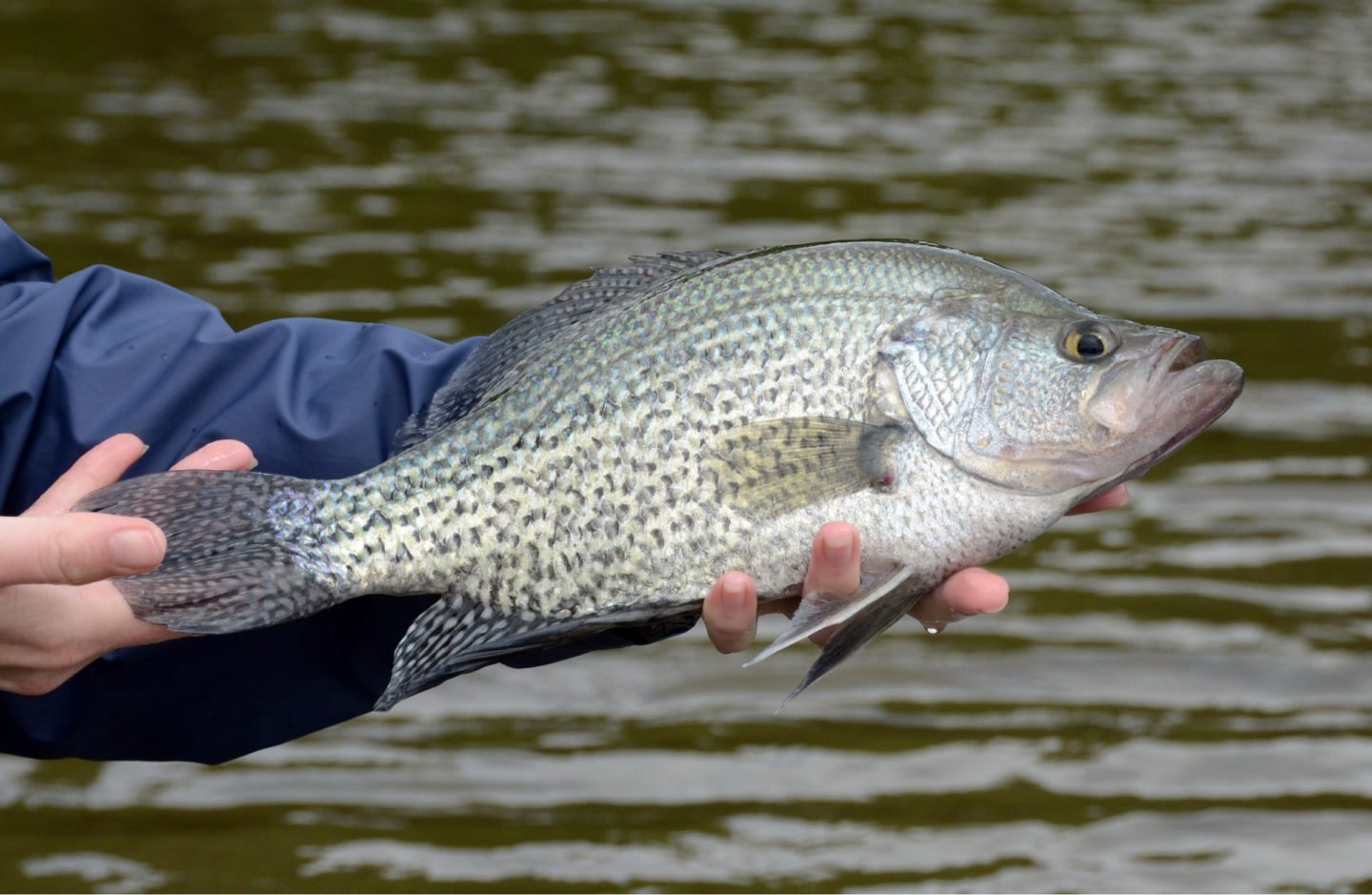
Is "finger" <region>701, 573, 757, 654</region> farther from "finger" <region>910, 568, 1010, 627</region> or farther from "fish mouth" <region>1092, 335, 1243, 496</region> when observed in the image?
"fish mouth" <region>1092, 335, 1243, 496</region>

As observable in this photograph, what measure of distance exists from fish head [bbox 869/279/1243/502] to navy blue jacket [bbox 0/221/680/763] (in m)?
0.87

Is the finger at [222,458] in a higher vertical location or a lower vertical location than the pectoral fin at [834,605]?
higher

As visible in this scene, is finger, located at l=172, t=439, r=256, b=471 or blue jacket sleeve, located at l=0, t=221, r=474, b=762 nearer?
finger, located at l=172, t=439, r=256, b=471

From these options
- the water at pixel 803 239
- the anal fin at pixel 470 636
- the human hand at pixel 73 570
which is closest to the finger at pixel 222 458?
the human hand at pixel 73 570

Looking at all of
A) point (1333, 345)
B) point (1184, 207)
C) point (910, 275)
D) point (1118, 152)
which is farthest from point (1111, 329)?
point (1118, 152)

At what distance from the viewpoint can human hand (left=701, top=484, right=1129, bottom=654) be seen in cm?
357

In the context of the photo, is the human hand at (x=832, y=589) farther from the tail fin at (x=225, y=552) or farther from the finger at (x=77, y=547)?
the finger at (x=77, y=547)

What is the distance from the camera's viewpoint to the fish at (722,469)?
3.65 meters

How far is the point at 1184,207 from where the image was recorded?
47.8 ft

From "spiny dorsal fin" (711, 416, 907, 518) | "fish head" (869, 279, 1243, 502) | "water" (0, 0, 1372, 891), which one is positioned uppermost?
"fish head" (869, 279, 1243, 502)

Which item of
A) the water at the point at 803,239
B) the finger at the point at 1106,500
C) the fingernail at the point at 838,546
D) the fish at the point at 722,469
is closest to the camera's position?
the fingernail at the point at 838,546

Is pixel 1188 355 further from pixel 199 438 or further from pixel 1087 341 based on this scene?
pixel 199 438

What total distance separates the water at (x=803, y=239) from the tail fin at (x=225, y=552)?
2.92 m

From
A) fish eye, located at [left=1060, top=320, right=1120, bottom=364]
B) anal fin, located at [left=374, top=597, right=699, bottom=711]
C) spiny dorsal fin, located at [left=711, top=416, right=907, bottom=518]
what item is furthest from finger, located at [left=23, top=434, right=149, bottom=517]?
fish eye, located at [left=1060, top=320, right=1120, bottom=364]
